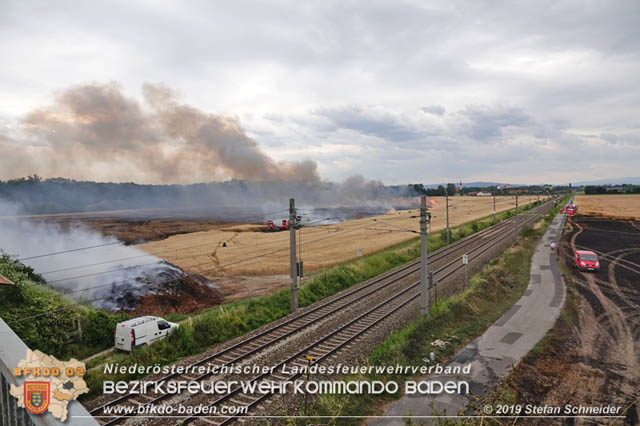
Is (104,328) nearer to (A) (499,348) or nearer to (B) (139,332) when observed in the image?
(B) (139,332)

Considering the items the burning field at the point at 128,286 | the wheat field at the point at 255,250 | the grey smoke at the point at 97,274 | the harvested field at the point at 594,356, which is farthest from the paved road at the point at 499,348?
the grey smoke at the point at 97,274

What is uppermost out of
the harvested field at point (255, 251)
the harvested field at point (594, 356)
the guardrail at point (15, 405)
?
the guardrail at point (15, 405)

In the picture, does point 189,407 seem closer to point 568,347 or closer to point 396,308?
point 396,308

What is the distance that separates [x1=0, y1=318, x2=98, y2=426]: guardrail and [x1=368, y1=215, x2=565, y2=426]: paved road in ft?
38.4

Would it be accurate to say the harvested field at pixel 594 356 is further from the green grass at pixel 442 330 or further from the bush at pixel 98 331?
the bush at pixel 98 331

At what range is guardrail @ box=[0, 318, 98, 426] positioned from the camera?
80.2 inches

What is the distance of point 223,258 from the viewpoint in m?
54.5

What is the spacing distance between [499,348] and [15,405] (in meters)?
19.3

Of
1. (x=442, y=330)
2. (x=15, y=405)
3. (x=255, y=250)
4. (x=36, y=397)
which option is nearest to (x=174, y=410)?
(x=15, y=405)

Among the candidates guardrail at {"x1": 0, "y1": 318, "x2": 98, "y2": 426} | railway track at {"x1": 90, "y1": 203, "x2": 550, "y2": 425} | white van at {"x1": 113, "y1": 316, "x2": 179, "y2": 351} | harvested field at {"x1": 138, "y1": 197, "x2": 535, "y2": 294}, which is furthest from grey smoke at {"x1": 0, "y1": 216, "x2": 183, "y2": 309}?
guardrail at {"x1": 0, "y1": 318, "x2": 98, "y2": 426}

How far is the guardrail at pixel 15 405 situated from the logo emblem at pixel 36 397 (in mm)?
38

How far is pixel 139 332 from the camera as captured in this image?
18266 mm

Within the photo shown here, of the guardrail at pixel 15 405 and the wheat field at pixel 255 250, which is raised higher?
the guardrail at pixel 15 405

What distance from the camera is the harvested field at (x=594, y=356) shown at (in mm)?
13211
